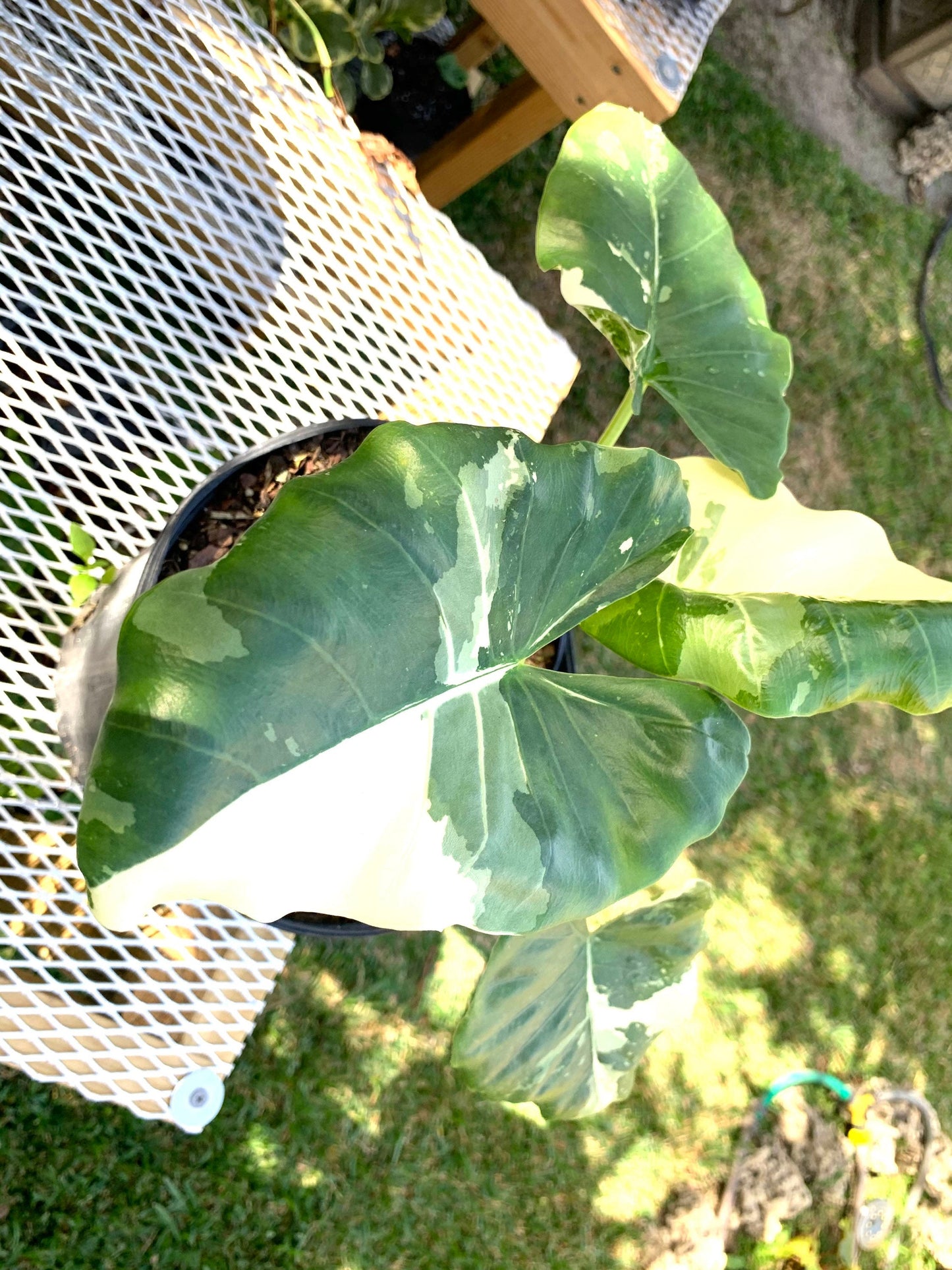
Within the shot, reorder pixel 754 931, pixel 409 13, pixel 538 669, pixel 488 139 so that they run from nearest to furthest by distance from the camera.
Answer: pixel 538 669
pixel 409 13
pixel 488 139
pixel 754 931

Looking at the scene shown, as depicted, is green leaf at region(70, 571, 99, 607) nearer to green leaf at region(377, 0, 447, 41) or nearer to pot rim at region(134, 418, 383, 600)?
pot rim at region(134, 418, 383, 600)

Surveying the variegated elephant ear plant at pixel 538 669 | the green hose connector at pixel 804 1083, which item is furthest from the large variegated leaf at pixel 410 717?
the green hose connector at pixel 804 1083

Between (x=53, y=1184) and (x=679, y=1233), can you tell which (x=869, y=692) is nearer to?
(x=53, y=1184)

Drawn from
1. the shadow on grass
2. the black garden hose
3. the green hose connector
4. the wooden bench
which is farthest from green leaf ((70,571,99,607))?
Result: the black garden hose

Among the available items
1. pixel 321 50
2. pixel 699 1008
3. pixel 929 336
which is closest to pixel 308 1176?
pixel 699 1008

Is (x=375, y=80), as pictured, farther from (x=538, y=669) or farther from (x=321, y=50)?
(x=538, y=669)

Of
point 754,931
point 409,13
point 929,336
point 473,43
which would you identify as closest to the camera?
point 409,13

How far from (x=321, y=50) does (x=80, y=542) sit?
623 millimetres

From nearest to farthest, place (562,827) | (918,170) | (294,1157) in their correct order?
(562,827)
(294,1157)
(918,170)

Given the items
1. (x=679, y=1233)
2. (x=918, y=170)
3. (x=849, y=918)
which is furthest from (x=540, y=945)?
(x=918, y=170)

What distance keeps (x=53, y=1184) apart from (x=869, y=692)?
1149mm

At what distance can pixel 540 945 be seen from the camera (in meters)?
0.83

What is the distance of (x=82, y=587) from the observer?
0.79 metres

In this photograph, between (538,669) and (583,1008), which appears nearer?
(538,669)
